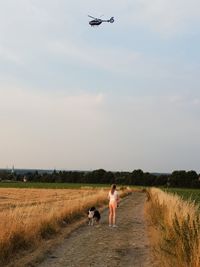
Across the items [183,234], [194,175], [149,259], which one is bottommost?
[149,259]

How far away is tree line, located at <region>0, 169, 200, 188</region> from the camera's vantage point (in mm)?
150000

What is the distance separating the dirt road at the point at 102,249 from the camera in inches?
493

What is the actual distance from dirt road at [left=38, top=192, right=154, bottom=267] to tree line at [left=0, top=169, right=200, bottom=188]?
12709 cm

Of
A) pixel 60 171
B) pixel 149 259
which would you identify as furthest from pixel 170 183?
pixel 149 259

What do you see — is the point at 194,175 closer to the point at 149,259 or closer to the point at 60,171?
the point at 60,171

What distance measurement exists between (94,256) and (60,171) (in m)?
160

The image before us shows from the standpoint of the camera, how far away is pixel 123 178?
16000cm

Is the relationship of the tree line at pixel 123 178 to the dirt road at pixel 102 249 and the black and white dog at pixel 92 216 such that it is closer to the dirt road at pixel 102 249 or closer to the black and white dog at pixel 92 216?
the black and white dog at pixel 92 216

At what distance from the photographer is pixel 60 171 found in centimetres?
17275

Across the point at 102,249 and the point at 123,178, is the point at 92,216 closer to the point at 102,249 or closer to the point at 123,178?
the point at 102,249

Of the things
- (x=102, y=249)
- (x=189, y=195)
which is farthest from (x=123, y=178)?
(x=102, y=249)

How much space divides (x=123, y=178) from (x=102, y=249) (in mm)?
145649

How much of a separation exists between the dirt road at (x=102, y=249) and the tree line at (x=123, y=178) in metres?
127

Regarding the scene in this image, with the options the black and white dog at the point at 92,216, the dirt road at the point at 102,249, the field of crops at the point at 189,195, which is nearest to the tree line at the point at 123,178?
the field of crops at the point at 189,195
